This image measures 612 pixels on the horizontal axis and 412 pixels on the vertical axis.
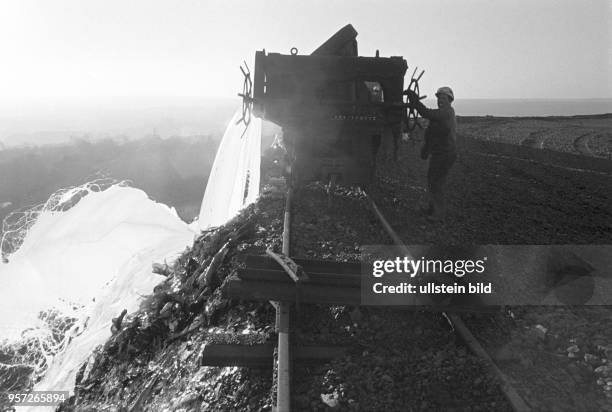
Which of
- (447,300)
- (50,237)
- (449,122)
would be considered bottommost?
(50,237)

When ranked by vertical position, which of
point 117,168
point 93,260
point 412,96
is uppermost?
point 412,96

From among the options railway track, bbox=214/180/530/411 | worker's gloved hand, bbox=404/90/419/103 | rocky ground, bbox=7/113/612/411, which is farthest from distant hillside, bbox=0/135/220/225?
railway track, bbox=214/180/530/411

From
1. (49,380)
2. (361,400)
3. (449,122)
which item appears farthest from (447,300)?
(49,380)

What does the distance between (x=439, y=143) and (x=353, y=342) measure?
4.36m

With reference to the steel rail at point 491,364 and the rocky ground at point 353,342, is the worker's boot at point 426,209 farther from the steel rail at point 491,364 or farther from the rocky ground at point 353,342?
the steel rail at point 491,364

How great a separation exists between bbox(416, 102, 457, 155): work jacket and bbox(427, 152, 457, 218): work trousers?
8cm

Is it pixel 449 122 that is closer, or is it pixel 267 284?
pixel 267 284

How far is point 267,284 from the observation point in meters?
3.82

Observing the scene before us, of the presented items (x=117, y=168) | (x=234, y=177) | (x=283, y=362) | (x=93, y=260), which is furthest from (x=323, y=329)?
(x=117, y=168)

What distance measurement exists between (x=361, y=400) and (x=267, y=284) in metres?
1.41

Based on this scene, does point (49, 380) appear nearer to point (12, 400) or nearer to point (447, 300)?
point (12, 400)

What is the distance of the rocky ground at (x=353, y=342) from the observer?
2838 millimetres

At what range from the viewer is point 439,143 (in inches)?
265

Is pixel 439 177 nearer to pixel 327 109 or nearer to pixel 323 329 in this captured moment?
pixel 327 109
